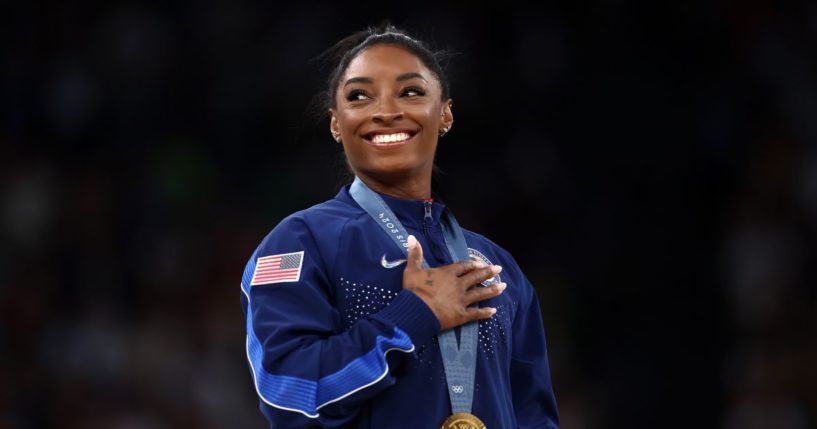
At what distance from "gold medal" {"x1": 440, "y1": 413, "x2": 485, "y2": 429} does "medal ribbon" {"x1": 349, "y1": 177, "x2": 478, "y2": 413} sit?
0.02 metres

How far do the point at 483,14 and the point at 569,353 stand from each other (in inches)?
97.5

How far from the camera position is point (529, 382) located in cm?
306

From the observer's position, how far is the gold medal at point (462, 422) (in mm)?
2688

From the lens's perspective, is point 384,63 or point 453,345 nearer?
point 453,345

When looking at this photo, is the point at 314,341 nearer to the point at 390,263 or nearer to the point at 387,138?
the point at 390,263

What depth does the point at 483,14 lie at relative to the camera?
8.62 m

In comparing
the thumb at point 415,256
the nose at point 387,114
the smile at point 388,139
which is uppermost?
the nose at point 387,114

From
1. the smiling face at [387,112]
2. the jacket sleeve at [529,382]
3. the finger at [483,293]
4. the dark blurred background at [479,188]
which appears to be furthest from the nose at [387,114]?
the dark blurred background at [479,188]

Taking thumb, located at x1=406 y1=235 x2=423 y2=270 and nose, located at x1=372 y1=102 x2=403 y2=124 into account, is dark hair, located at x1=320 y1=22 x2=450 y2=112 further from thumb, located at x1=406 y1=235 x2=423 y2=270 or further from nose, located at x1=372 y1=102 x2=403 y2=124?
thumb, located at x1=406 y1=235 x2=423 y2=270

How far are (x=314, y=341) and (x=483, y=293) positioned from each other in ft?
1.31

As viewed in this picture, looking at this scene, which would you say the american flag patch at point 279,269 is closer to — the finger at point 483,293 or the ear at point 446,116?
the finger at point 483,293

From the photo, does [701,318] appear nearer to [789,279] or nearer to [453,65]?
[789,279]

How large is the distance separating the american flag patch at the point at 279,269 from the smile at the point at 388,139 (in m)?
0.36

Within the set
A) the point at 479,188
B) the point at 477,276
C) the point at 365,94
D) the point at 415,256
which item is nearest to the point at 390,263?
the point at 415,256
